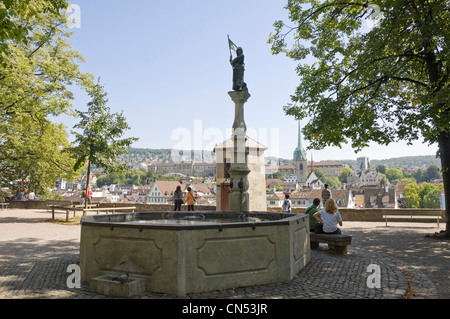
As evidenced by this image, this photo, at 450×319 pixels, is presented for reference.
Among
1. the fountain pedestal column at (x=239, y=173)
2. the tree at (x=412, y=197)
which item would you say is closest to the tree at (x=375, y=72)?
the fountain pedestal column at (x=239, y=173)

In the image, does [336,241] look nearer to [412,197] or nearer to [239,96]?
[239,96]

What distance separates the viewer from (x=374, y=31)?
35.5ft

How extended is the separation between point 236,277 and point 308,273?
1.80 meters

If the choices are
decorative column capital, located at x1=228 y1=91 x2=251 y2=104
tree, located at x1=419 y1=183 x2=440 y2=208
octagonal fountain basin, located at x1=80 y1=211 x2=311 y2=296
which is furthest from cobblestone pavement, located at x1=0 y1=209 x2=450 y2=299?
tree, located at x1=419 y1=183 x2=440 y2=208

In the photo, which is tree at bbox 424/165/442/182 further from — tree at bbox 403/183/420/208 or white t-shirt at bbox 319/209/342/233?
white t-shirt at bbox 319/209/342/233

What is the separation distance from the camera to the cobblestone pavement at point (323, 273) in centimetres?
512

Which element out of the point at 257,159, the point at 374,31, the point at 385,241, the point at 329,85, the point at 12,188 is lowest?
the point at 385,241

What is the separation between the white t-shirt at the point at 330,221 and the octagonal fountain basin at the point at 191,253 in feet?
9.95

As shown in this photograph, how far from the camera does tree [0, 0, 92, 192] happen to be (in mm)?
16078

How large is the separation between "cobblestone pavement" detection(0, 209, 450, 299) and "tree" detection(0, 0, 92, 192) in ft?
26.8

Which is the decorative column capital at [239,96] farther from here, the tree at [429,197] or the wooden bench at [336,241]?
the tree at [429,197]

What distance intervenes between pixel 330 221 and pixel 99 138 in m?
13.0

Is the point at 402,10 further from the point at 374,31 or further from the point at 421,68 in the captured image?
the point at 421,68
